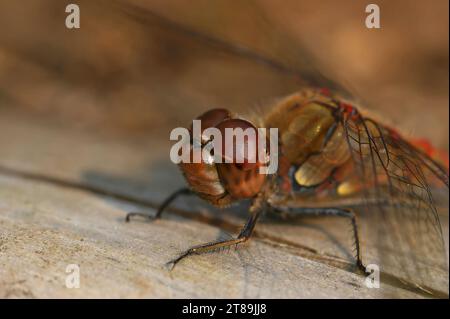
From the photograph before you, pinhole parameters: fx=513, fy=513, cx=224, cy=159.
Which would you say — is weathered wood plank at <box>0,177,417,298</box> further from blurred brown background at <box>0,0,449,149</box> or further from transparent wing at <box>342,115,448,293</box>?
blurred brown background at <box>0,0,449,149</box>

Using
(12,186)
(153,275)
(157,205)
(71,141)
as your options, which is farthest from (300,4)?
(153,275)

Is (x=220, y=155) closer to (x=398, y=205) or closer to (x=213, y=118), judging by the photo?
(x=213, y=118)

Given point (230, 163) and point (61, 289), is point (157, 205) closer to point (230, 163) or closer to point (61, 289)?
point (230, 163)

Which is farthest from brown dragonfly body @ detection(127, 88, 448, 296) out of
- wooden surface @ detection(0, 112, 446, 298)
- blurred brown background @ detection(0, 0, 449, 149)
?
blurred brown background @ detection(0, 0, 449, 149)

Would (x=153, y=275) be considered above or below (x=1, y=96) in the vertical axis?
below

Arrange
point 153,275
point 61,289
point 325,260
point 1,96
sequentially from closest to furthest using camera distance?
point 61,289
point 153,275
point 325,260
point 1,96

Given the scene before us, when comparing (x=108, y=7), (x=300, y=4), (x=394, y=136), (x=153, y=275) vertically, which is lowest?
(x=153, y=275)

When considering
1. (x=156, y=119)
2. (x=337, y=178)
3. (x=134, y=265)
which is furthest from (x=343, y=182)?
(x=156, y=119)
